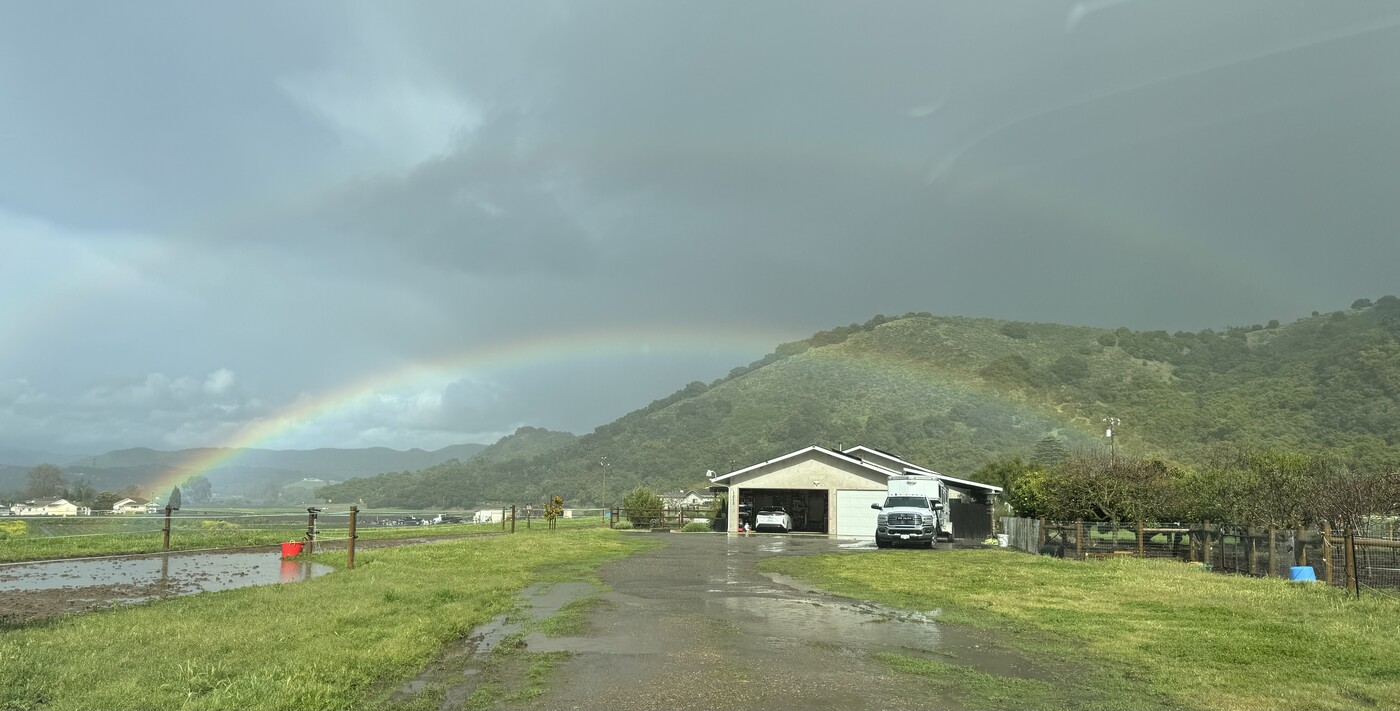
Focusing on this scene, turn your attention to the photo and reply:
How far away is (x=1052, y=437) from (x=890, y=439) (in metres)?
23.8

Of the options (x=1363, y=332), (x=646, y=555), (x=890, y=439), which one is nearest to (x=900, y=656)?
(x=646, y=555)

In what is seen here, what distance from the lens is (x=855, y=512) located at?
49656mm

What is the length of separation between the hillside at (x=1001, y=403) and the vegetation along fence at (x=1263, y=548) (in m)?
63.5

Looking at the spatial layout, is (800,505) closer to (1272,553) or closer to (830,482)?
(830,482)

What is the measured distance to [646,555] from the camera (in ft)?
92.9

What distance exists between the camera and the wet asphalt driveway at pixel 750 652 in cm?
773

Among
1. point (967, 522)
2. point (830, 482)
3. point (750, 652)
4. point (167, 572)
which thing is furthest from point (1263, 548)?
point (830, 482)

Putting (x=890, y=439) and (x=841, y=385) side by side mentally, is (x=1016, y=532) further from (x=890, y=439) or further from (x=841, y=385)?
(x=841, y=385)

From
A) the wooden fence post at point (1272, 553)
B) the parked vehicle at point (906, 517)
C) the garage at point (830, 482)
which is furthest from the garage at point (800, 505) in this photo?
the wooden fence post at point (1272, 553)

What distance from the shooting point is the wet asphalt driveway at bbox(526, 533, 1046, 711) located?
25.4 ft

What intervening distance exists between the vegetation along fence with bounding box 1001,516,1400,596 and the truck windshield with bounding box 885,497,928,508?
12.3 feet

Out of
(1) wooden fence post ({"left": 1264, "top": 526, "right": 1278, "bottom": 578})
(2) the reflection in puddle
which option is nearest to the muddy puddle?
(2) the reflection in puddle

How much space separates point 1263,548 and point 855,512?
2978 centimetres

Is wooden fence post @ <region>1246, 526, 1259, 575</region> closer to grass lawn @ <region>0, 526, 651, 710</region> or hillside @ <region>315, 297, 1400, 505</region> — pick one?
grass lawn @ <region>0, 526, 651, 710</region>
